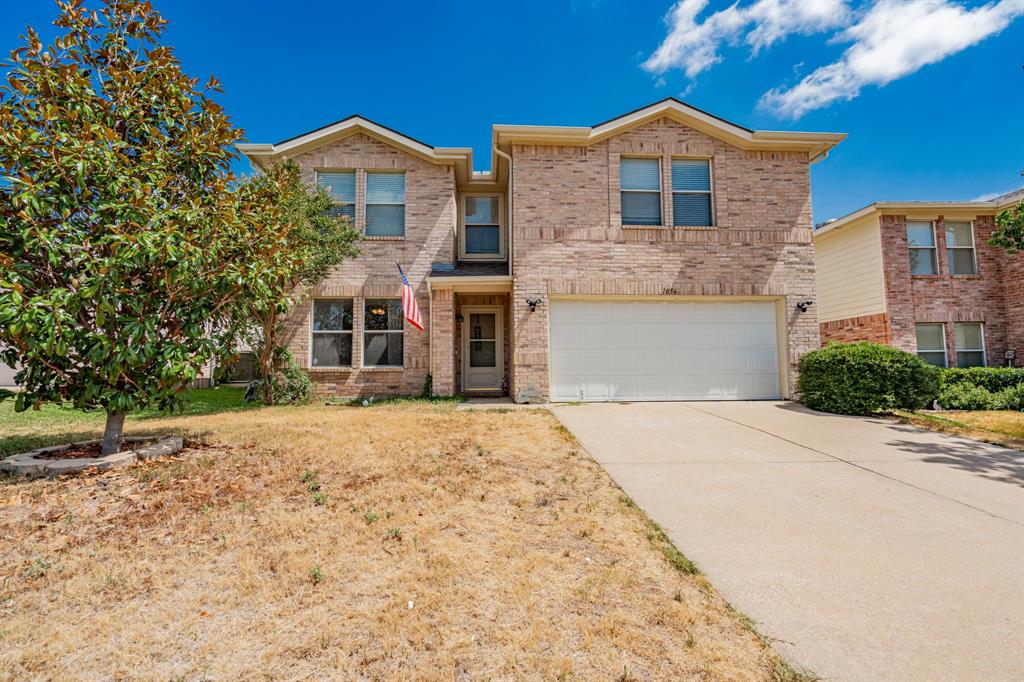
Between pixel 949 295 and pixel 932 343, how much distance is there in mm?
1447

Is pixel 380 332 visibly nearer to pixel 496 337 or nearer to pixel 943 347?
pixel 496 337

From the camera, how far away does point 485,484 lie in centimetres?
457

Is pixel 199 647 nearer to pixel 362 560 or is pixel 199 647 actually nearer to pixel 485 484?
pixel 362 560

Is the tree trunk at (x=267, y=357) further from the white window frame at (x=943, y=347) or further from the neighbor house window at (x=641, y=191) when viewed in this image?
the white window frame at (x=943, y=347)

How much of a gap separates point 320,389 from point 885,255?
15969mm

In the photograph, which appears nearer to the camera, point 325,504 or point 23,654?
point 23,654

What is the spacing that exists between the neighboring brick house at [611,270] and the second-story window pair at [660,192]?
0.03 metres

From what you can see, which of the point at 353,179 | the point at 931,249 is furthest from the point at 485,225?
the point at 931,249

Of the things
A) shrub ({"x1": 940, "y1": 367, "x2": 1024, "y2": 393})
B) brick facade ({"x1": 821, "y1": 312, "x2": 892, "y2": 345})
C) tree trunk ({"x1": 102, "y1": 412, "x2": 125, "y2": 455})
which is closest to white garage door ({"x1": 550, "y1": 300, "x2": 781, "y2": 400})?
shrub ({"x1": 940, "y1": 367, "x2": 1024, "y2": 393})

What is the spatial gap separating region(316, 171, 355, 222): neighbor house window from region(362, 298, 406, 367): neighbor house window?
2434 millimetres

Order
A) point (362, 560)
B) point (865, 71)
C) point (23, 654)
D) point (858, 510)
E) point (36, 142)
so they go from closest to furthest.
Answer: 1. point (23, 654)
2. point (362, 560)
3. point (858, 510)
4. point (36, 142)
5. point (865, 71)

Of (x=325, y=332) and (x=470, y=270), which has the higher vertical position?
(x=470, y=270)

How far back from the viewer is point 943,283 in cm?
1319

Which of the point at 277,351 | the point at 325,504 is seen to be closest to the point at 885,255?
the point at 325,504
